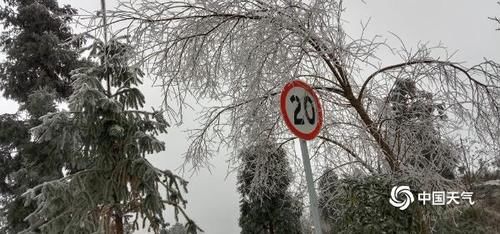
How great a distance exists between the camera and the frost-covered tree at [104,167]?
8016 millimetres

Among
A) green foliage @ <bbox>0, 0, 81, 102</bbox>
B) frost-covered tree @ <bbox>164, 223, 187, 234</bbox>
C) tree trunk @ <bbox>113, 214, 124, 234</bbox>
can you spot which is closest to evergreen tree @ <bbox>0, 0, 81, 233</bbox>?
green foliage @ <bbox>0, 0, 81, 102</bbox>

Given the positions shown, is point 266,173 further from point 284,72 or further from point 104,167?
point 104,167

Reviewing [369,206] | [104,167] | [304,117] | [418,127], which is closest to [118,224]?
[104,167]

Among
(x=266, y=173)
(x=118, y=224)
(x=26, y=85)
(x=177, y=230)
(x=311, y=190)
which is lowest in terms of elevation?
(x=311, y=190)

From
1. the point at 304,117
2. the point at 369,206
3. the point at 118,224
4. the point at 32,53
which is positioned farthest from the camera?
the point at 32,53

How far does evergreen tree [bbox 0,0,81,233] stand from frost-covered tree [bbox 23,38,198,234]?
6383mm

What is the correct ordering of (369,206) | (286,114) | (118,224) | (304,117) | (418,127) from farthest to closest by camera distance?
(118,224) → (369,206) → (418,127) → (304,117) → (286,114)

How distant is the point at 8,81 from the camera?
1672 cm

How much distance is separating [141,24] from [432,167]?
261 cm

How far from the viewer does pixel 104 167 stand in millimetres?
8492

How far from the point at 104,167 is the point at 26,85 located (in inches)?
384

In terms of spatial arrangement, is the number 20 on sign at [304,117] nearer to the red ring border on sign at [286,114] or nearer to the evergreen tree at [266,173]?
the red ring border on sign at [286,114]

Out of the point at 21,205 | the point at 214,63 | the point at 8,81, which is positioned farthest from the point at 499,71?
the point at 8,81

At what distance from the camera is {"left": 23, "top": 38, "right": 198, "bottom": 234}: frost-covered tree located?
8016 mm
